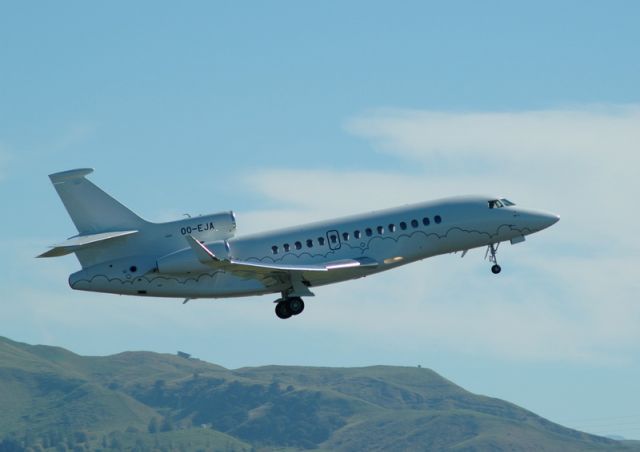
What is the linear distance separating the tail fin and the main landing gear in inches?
312

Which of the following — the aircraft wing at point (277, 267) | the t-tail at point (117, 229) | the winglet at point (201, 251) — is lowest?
the winglet at point (201, 251)

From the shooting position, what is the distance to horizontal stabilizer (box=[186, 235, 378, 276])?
178ft

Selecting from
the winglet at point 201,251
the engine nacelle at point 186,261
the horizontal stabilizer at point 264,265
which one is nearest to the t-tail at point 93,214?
the engine nacelle at point 186,261

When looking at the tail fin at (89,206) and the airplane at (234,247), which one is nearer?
the airplane at (234,247)

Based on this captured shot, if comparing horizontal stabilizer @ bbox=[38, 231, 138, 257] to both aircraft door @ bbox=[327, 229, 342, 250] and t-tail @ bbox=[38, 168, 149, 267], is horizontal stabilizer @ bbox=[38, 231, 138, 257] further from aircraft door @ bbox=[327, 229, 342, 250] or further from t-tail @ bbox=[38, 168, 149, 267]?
aircraft door @ bbox=[327, 229, 342, 250]

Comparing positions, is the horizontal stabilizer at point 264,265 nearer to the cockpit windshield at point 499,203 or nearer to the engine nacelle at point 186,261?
the engine nacelle at point 186,261

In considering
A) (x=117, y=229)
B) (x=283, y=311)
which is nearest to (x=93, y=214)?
(x=117, y=229)

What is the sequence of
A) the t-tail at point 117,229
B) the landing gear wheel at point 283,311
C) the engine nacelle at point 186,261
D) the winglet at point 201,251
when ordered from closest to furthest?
1. the winglet at point 201,251
2. the engine nacelle at point 186,261
3. the t-tail at point 117,229
4. the landing gear wheel at point 283,311

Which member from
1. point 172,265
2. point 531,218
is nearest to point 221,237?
point 172,265

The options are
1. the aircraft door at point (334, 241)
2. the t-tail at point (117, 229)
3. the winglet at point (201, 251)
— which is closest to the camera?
the winglet at point (201, 251)

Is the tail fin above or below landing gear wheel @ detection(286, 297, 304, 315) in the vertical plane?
above

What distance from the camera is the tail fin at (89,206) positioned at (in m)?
62.0

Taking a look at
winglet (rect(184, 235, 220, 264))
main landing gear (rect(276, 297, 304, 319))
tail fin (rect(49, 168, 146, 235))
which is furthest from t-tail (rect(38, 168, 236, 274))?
winglet (rect(184, 235, 220, 264))

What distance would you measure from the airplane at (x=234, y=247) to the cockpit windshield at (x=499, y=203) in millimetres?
1646
